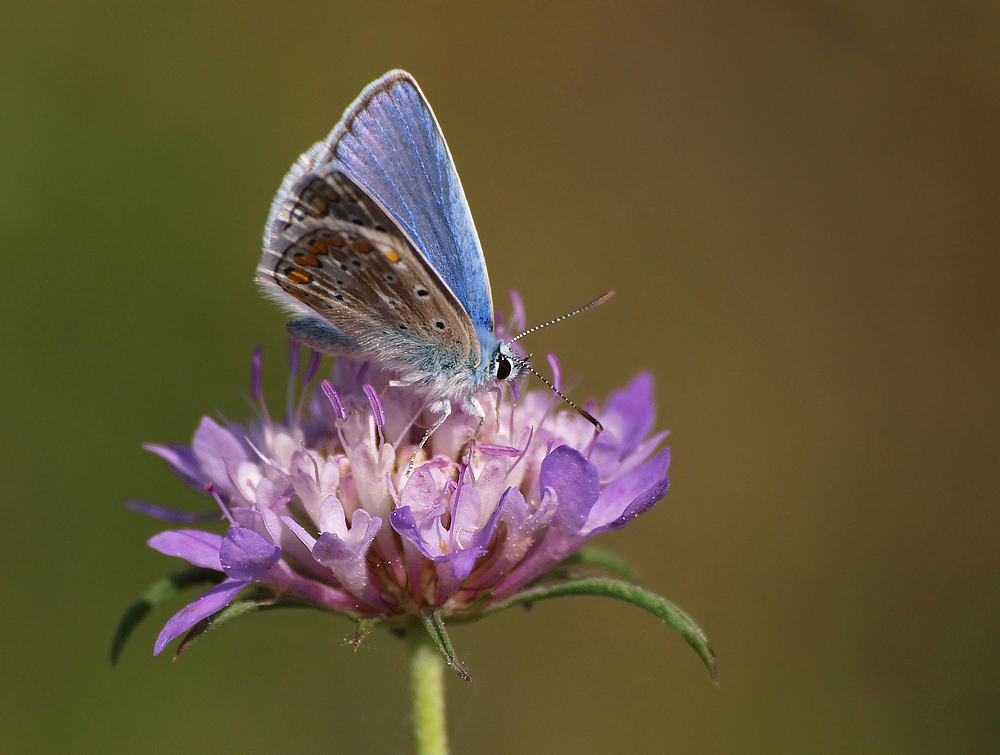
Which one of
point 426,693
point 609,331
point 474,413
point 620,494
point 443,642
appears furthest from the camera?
→ point 609,331

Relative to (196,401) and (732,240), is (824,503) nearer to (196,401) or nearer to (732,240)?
(732,240)

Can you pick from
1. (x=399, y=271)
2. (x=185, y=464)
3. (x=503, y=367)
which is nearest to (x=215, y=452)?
(x=185, y=464)

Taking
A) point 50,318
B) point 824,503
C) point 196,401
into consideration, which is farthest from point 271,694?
point 824,503

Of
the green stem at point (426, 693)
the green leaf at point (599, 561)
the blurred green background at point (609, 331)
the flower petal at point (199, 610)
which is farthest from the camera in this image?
the blurred green background at point (609, 331)

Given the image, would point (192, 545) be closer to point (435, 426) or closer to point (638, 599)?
point (435, 426)

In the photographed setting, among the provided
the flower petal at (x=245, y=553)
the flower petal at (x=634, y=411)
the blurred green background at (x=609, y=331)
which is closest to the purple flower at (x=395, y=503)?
the flower petal at (x=245, y=553)

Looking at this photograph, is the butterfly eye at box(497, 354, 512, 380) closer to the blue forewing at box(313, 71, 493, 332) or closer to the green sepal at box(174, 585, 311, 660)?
the blue forewing at box(313, 71, 493, 332)

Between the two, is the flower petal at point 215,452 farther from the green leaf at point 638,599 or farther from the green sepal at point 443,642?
the green leaf at point 638,599
